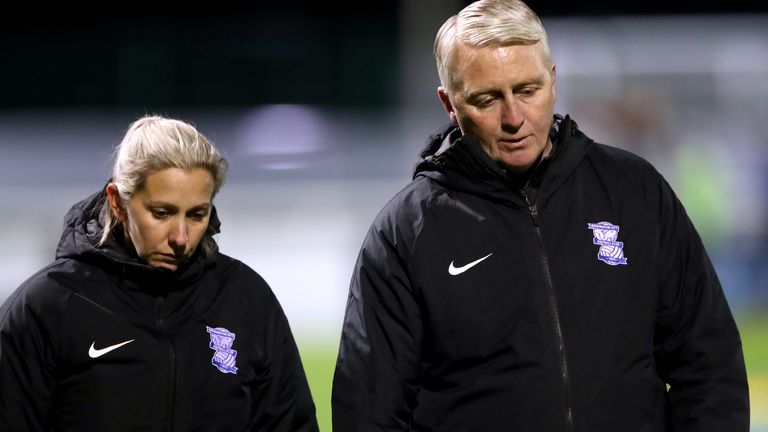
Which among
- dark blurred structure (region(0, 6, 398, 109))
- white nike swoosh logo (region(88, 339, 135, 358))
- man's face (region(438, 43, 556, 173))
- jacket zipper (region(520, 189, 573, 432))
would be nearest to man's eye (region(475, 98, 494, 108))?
man's face (region(438, 43, 556, 173))

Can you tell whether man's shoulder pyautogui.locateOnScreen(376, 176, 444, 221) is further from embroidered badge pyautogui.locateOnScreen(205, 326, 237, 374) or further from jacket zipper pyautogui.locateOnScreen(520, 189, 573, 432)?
embroidered badge pyautogui.locateOnScreen(205, 326, 237, 374)

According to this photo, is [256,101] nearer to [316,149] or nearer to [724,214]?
[316,149]

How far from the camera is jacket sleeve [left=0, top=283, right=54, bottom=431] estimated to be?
2621 millimetres

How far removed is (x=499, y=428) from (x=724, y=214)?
1037 centimetres

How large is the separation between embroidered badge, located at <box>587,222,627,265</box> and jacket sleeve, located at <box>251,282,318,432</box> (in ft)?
2.69

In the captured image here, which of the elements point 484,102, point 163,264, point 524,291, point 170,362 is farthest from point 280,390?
point 484,102

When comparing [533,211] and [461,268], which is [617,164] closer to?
[533,211]

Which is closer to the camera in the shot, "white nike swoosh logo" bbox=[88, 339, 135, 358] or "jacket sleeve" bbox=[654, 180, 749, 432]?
"jacket sleeve" bbox=[654, 180, 749, 432]

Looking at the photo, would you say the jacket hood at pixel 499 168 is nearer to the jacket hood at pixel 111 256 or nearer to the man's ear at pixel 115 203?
the jacket hood at pixel 111 256

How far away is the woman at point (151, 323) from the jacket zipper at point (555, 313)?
2.41 feet

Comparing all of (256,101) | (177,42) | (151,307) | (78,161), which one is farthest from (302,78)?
(151,307)

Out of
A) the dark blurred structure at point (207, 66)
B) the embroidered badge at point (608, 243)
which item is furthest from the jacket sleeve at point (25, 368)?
the dark blurred structure at point (207, 66)

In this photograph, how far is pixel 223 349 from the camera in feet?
9.27

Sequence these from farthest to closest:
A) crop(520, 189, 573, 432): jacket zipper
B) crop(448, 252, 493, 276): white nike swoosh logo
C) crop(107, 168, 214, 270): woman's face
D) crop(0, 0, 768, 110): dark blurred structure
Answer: crop(0, 0, 768, 110): dark blurred structure
crop(107, 168, 214, 270): woman's face
crop(448, 252, 493, 276): white nike swoosh logo
crop(520, 189, 573, 432): jacket zipper
